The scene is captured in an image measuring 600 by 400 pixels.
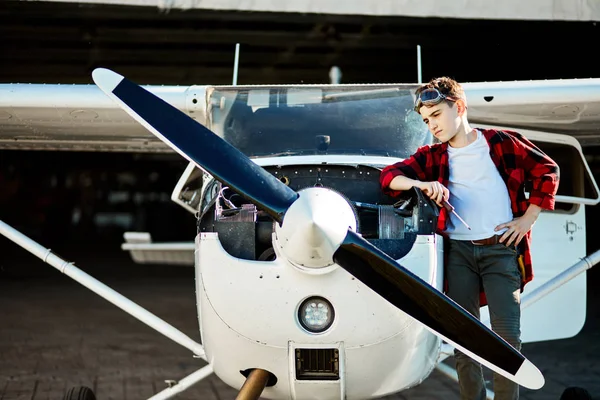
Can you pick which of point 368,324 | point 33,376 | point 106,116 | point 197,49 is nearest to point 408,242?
point 368,324

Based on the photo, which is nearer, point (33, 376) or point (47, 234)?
point (33, 376)

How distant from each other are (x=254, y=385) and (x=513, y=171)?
129 cm

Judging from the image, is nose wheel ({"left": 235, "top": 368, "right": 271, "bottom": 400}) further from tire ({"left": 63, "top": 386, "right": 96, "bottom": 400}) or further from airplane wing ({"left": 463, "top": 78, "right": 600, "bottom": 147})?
airplane wing ({"left": 463, "top": 78, "right": 600, "bottom": 147})

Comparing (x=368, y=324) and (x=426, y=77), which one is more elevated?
(x=426, y=77)

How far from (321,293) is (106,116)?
2.34 m

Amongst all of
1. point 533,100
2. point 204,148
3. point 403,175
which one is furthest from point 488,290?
point 533,100

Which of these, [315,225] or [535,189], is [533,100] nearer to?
[535,189]

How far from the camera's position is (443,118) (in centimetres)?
319

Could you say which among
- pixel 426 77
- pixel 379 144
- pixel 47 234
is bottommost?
pixel 47 234

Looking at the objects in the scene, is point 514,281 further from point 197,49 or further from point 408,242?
point 197,49

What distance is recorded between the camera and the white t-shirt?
323 centimetres

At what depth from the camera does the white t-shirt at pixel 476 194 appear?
3229 mm

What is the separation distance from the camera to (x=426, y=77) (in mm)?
14758

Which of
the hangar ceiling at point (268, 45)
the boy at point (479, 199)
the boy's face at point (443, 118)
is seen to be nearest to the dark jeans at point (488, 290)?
the boy at point (479, 199)
